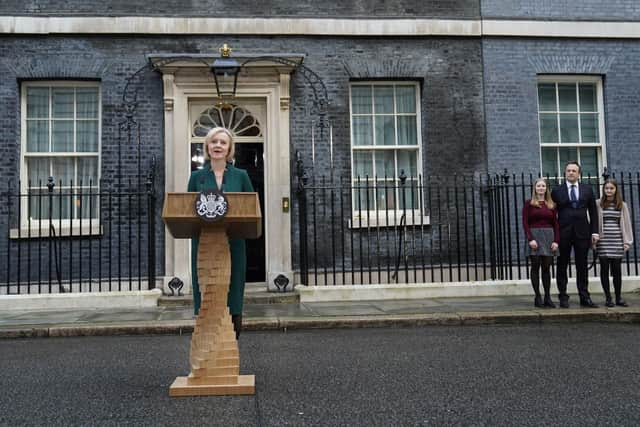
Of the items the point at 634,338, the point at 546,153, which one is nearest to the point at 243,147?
the point at 546,153

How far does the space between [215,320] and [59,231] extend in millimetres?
6011

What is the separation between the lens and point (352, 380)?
413 cm

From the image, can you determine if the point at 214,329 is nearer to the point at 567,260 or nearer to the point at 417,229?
the point at 567,260

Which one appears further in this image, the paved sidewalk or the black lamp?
the black lamp

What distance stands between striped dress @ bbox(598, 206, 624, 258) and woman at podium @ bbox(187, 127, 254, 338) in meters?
5.22

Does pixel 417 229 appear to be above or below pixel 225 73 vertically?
below

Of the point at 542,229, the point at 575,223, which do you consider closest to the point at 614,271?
the point at 575,223

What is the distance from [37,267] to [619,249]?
830 centimetres

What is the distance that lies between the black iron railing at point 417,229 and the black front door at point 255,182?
659 millimetres

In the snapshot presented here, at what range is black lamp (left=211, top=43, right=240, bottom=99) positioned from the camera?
884 cm

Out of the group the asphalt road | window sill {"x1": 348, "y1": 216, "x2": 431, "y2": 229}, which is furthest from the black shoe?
window sill {"x1": 348, "y1": 216, "x2": 431, "y2": 229}

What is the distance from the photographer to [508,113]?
32.8 feet

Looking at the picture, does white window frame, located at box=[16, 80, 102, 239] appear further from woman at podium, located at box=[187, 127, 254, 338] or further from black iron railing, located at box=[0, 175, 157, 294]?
woman at podium, located at box=[187, 127, 254, 338]

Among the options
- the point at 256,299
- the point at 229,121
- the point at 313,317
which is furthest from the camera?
the point at 229,121
